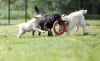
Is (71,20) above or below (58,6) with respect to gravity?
above

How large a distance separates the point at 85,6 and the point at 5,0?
6217 mm

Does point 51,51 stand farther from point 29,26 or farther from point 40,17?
point 40,17

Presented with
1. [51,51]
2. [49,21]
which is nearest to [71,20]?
[49,21]

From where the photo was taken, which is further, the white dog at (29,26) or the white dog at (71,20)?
the white dog at (71,20)

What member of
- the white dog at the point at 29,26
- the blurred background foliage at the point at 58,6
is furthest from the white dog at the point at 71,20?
the blurred background foliage at the point at 58,6

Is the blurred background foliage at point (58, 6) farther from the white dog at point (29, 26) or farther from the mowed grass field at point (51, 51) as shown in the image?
the mowed grass field at point (51, 51)

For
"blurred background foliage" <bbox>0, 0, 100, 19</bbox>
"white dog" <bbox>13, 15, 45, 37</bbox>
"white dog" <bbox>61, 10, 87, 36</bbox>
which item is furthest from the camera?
"blurred background foliage" <bbox>0, 0, 100, 19</bbox>

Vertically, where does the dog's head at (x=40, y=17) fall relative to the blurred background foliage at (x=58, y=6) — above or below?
above

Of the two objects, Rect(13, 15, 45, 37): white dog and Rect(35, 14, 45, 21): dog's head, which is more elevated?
Rect(35, 14, 45, 21): dog's head

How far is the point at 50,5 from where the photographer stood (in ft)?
83.3

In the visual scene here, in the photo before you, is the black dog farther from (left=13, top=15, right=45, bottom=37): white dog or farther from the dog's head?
(left=13, top=15, right=45, bottom=37): white dog

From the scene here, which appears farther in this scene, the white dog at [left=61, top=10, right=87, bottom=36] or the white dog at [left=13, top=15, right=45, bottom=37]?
the white dog at [left=61, top=10, right=87, bottom=36]

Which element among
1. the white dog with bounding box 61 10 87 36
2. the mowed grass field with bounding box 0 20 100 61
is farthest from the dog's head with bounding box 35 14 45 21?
the mowed grass field with bounding box 0 20 100 61

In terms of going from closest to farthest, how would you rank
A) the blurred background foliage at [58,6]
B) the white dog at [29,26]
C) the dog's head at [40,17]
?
the white dog at [29,26], the dog's head at [40,17], the blurred background foliage at [58,6]
